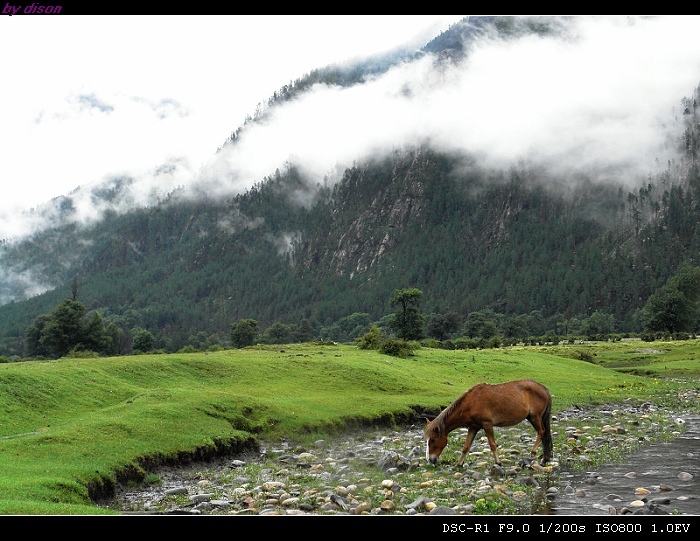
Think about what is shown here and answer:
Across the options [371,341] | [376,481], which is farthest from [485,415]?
[371,341]

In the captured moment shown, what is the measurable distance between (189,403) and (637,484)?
863 inches

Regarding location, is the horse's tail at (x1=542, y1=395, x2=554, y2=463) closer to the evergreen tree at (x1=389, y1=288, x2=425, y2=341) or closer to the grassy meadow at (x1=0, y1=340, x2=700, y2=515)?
the grassy meadow at (x1=0, y1=340, x2=700, y2=515)

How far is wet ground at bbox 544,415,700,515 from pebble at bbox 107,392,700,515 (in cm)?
15

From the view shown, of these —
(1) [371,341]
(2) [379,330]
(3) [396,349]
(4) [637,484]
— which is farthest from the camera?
(2) [379,330]

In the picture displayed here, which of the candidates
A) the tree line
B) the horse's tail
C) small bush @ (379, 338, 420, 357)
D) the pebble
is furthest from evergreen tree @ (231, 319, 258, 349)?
the horse's tail

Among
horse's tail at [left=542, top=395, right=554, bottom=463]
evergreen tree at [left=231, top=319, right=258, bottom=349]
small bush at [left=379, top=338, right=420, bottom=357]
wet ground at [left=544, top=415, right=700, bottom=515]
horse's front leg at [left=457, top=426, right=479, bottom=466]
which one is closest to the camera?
wet ground at [left=544, top=415, right=700, bottom=515]

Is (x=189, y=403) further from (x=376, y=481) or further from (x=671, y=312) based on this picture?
(x=671, y=312)

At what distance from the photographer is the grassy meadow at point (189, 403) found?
19594mm

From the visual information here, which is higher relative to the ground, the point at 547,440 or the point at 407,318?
the point at 547,440

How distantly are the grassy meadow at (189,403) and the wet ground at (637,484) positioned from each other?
13.5 m

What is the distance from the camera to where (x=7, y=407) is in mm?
27031

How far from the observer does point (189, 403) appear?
30406mm

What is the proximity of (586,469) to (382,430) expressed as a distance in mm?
14407

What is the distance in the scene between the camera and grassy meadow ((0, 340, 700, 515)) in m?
19.6
